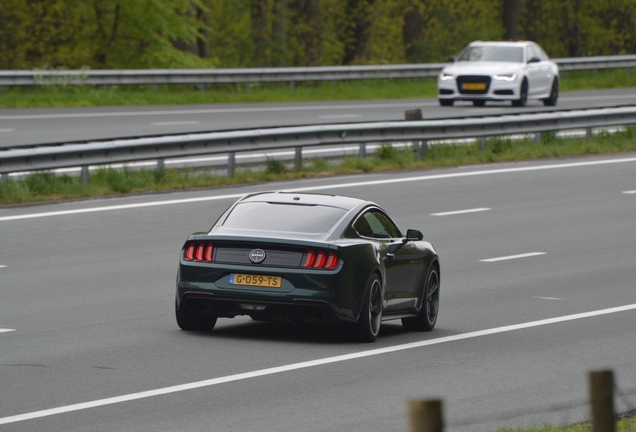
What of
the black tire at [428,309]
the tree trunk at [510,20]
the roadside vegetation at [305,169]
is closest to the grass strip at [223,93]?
the tree trunk at [510,20]

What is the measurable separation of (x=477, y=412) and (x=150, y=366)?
96.3 inches

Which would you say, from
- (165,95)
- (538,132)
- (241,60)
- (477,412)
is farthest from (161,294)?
(241,60)

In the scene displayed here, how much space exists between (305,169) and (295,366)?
1437 centimetres

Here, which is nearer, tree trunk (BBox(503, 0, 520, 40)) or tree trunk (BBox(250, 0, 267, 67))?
tree trunk (BBox(250, 0, 267, 67))

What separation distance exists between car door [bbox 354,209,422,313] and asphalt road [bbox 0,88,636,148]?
14.8 metres

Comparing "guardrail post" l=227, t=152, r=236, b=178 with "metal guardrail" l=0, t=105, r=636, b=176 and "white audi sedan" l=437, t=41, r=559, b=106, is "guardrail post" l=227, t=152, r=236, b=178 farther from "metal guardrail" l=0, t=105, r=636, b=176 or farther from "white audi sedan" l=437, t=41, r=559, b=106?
"white audi sedan" l=437, t=41, r=559, b=106

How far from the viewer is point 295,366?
956cm

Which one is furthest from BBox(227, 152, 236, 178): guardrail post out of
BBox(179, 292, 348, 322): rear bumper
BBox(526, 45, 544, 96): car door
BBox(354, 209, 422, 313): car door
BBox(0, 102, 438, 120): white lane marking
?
BBox(526, 45, 544, 96): car door

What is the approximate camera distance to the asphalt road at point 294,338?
8102 mm

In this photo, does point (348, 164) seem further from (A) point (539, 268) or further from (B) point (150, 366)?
(B) point (150, 366)

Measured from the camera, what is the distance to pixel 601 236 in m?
18.1

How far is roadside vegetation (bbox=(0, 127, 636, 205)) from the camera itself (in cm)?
2027

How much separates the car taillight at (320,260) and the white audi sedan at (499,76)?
26509 millimetres

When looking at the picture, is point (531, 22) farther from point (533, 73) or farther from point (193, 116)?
point (193, 116)
